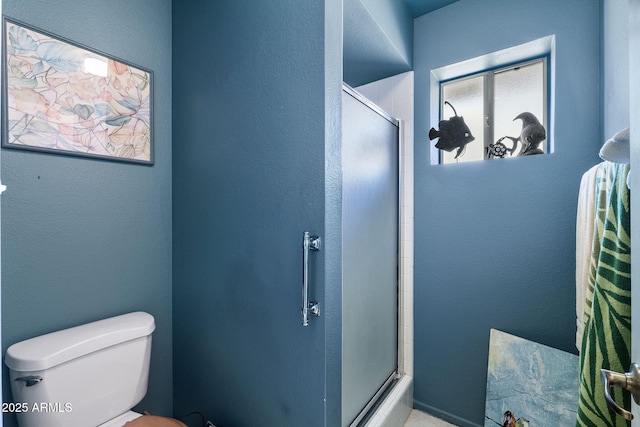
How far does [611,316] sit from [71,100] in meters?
2.06

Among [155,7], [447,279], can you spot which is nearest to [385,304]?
[447,279]

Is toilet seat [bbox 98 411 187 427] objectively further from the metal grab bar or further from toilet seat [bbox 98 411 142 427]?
the metal grab bar

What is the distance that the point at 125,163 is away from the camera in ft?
4.77

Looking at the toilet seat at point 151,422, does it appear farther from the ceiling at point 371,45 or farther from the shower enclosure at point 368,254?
the ceiling at point 371,45

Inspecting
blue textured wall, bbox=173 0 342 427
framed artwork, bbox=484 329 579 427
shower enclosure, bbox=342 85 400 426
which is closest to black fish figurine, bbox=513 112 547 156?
shower enclosure, bbox=342 85 400 426

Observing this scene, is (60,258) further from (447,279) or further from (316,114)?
(447,279)

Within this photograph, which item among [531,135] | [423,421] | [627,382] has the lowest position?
[423,421]

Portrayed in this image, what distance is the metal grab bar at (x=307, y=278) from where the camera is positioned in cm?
114

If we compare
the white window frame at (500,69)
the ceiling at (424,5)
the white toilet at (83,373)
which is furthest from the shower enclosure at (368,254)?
the white toilet at (83,373)

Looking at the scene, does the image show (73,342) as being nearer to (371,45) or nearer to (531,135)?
(371,45)

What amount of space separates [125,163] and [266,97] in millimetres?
780

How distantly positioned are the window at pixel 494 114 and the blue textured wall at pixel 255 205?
1.08 metres

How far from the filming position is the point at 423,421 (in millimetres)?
1883

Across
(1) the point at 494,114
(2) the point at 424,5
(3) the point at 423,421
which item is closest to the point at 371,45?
(2) the point at 424,5
